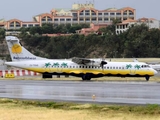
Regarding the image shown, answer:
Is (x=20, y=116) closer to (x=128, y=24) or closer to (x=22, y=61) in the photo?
(x=22, y=61)

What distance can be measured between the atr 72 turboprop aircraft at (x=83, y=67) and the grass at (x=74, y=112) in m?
26.4

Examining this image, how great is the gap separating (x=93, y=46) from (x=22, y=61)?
7672cm

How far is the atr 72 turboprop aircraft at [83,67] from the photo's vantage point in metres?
48.9

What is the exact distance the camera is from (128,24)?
5999 inches

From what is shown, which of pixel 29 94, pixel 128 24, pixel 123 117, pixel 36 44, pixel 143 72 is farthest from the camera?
pixel 128 24

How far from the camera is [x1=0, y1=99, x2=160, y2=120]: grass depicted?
19.0 metres

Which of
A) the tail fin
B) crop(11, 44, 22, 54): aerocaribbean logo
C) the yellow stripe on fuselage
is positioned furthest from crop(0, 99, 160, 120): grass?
crop(11, 44, 22, 54): aerocaribbean logo

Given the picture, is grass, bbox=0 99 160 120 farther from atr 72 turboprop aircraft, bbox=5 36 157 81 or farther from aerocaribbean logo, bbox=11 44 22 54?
aerocaribbean logo, bbox=11 44 22 54

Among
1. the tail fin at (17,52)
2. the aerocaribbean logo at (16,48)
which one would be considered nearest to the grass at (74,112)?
the tail fin at (17,52)

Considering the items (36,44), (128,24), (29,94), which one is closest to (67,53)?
(36,44)

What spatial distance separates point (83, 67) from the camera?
50594mm

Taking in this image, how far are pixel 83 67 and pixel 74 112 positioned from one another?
3027 centimetres

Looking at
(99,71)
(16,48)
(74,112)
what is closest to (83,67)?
(99,71)

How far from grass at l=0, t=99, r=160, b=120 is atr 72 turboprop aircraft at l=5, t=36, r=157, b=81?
26424mm
